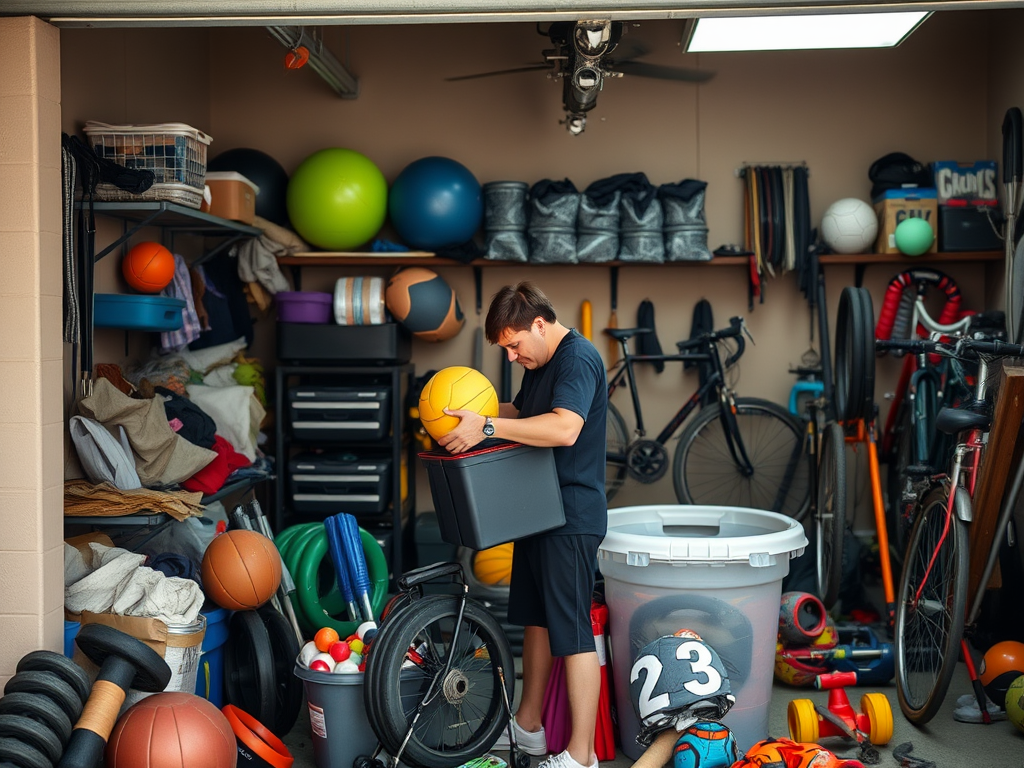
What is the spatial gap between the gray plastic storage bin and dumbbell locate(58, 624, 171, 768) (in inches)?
36.6

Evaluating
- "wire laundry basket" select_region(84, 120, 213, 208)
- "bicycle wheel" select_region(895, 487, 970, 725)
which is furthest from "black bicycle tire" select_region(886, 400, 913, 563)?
"wire laundry basket" select_region(84, 120, 213, 208)

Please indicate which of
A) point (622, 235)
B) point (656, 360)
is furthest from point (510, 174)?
point (656, 360)

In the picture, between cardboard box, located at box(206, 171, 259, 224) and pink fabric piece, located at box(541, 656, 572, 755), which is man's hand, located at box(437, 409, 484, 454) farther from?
cardboard box, located at box(206, 171, 259, 224)

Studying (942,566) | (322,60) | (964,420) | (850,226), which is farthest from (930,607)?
(322,60)

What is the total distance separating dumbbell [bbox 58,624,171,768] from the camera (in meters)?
2.59

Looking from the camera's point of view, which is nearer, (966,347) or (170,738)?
(170,738)

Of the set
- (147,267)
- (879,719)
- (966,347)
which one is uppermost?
(147,267)

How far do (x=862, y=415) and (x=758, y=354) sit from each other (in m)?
1.24

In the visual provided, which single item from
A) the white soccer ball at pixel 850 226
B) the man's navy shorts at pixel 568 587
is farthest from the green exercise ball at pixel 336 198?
the man's navy shorts at pixel 568 587

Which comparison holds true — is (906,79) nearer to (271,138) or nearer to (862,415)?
(862,415)

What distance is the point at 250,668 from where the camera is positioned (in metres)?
3.58

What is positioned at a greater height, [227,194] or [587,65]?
[587,65]

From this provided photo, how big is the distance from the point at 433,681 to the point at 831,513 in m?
2.26

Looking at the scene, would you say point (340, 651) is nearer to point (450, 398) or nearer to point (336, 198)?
point (450, 398)
